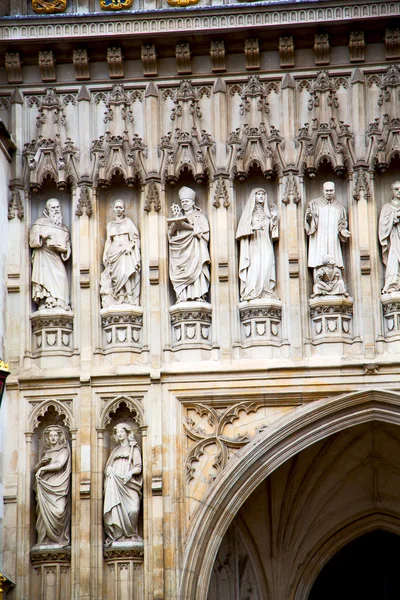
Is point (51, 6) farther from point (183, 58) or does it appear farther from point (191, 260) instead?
point (191, 260)

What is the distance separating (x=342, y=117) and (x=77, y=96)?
118 inches

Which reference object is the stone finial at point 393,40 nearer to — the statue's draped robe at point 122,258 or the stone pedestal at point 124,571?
the statue's draped robe at point 122,258

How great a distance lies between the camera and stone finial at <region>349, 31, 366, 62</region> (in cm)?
1564

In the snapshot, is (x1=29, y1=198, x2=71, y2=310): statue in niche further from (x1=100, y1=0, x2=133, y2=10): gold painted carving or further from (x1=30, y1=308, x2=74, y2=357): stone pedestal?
(x1=100, y1=0, x2=133, y2=10): gold painted carving

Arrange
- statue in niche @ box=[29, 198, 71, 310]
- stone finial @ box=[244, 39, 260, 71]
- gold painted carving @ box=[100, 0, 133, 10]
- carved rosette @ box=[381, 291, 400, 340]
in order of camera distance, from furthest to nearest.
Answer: gold painted carving @ box=[100, 0, 133, 10] → stone finial @ box=[244, 39, 260, 71] → statue in niche @ box=[29, 198, 71, 310] → carved rosette @ box=[381, 291, 400, 340]

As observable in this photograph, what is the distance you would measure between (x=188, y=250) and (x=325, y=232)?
4.95ft

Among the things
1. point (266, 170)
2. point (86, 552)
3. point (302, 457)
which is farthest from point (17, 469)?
point (266, 170)

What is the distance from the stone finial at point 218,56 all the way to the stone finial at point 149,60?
0.65m

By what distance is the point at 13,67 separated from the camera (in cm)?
1593

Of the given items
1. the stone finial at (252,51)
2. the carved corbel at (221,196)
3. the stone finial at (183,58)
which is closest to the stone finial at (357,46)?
the stone finial at (252,51)

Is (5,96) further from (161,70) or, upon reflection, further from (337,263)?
(337,263)

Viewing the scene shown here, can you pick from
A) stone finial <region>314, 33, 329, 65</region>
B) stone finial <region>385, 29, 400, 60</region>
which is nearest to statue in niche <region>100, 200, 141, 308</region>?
stone finial <region>314, 33, 329, 65</region>

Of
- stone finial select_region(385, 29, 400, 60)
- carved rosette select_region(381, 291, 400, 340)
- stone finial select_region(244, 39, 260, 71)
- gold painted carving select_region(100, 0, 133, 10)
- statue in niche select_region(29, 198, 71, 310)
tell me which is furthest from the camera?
gold painted carving select_region(100, 0, 133, 10)

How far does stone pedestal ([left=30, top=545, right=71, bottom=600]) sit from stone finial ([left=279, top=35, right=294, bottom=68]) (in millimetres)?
5857
